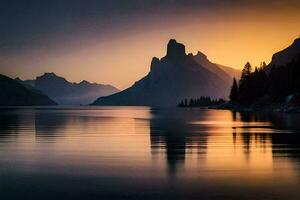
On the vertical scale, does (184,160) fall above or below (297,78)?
below

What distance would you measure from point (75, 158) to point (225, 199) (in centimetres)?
1471

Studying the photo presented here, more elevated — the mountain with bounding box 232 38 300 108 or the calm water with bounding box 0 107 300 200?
the mountain with bounding box 232 38 300 108

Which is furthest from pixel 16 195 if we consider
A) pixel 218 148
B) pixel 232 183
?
pixel 218 148

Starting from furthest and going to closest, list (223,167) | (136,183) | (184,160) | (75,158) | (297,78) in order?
(297,78), (75,158), (184,160), (223,167), (136,183)

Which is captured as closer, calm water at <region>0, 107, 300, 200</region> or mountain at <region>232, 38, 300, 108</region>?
calm water at <region>0, 107, 300, 200</region>

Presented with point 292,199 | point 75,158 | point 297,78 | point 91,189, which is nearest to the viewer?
point 292,199

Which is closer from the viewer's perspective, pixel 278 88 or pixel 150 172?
pixel 150 172

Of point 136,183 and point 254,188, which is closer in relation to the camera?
point 254,188

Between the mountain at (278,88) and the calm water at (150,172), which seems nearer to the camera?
the calm water at (150,172)

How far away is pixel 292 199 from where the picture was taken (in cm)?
1537

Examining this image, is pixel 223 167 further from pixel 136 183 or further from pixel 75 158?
pixel 75 158

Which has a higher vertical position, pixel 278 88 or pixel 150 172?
pixel 278 88

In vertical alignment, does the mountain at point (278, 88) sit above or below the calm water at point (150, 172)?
above

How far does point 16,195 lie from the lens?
1608 cm
